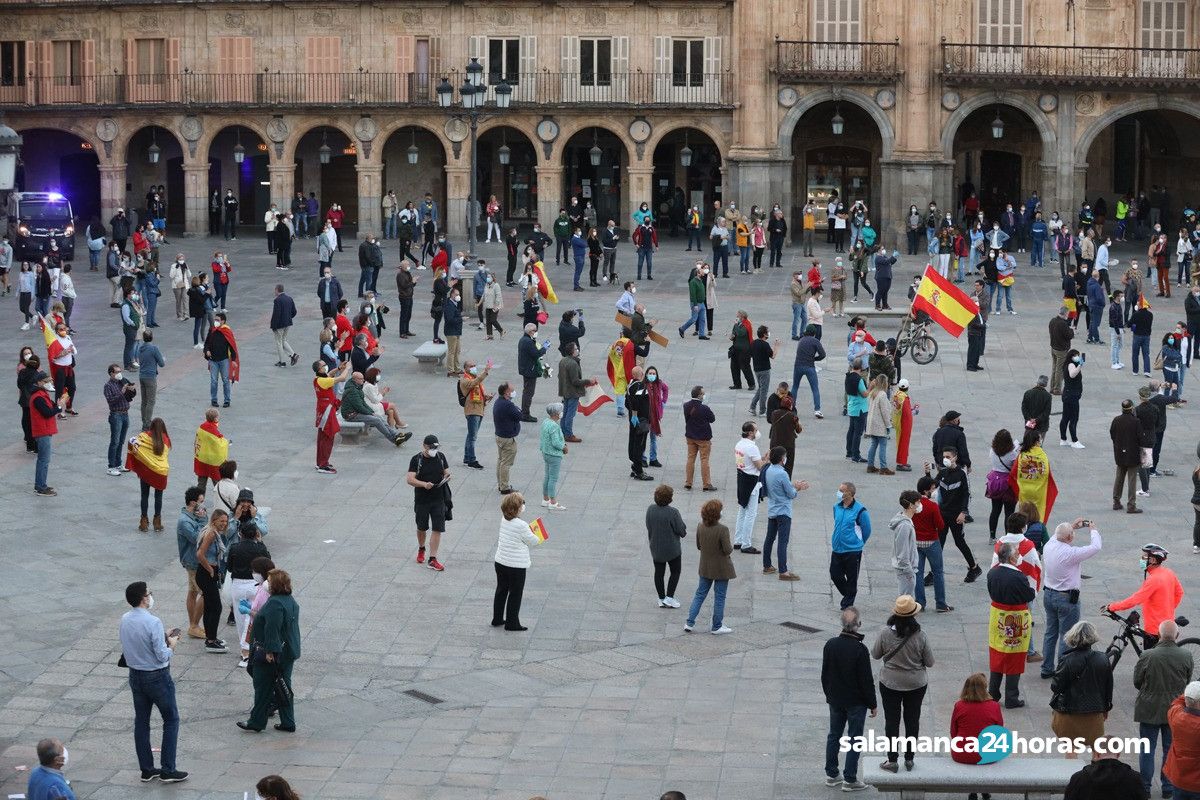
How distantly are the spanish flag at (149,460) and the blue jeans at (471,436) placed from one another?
172 inches

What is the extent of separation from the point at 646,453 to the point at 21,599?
30.2ft

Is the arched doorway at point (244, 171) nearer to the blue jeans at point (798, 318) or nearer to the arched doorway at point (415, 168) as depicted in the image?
the arched doorway at point (415, 168)

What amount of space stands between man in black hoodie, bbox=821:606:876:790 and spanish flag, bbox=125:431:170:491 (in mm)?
9618

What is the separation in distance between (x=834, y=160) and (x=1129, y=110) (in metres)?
8.53

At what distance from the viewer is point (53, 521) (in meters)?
22.1

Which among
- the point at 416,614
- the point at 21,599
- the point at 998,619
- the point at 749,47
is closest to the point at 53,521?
the point at 21,599

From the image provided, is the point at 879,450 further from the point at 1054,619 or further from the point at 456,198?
the point at 456,198

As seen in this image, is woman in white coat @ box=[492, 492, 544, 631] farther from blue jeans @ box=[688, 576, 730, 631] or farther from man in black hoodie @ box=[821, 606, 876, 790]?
man in black hoodie @ box=[821, 606, 876, 790]

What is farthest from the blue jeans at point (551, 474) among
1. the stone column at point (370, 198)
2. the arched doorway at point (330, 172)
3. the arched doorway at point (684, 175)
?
the arched doorway at point (330, 172)

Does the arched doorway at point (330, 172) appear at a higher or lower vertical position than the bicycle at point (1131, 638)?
higher

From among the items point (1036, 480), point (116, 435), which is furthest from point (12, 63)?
point (1036, 480)

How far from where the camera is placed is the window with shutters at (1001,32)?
50375 millimetres

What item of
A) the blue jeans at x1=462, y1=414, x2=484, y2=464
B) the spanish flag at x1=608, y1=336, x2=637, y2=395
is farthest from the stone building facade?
the blue jeans at x1=462, y1=414, x2=484, y2=464

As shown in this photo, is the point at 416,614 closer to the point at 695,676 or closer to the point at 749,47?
the point at 695,676
